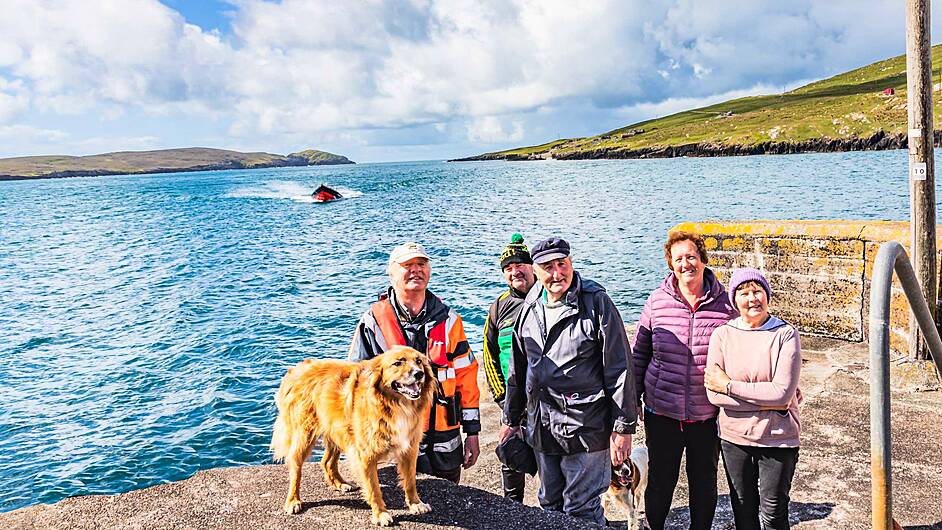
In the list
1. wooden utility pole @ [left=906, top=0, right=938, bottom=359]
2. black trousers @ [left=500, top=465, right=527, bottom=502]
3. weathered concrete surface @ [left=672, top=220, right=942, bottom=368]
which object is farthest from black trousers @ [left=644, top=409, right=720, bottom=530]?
weathered concrete surface @ [left=672, top=220, right=942, bottom=368]

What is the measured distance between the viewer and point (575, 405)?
4.23 m

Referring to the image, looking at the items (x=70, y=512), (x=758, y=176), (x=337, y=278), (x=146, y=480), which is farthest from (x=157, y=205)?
(x=70, y=512)

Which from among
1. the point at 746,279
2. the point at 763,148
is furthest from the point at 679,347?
the point at 763,148

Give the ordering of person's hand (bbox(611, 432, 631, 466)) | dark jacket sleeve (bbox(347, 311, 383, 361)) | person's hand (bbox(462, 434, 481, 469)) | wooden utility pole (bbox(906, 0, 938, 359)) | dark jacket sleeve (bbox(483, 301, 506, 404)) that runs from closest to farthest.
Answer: person's hand (bbox(611, 432, 631, 466)), dark jacket sleeve (bbox(347, 311, 383, 361)), person's hand (bbox(462, 434, 481, 469)), dark jacket sleeve (bbox(483, 301, 506, 404)), wooden utility pole (bbox(906, 0, 938, 359))

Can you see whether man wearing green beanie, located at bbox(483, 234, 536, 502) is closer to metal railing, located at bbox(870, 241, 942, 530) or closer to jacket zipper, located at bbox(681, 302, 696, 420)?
jacket zipper, located at bbox(681, 302, 696, 420)

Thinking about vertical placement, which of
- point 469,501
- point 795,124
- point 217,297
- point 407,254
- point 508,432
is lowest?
point 217,297

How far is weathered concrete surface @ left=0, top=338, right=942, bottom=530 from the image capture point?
4496 mm

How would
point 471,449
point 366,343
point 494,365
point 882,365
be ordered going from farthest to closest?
point 494,365 < point 471,449 < point 366,343 < point 882,365

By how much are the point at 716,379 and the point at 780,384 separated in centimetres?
38

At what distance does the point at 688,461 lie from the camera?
450cm

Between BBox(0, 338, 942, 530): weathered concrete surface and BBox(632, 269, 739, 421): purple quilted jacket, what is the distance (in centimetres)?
112

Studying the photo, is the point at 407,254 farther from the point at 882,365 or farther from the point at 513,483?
the point at 882,365

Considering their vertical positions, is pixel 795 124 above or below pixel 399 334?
above

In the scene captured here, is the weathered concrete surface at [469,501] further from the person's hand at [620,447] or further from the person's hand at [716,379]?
the person's hand at [716,379]
